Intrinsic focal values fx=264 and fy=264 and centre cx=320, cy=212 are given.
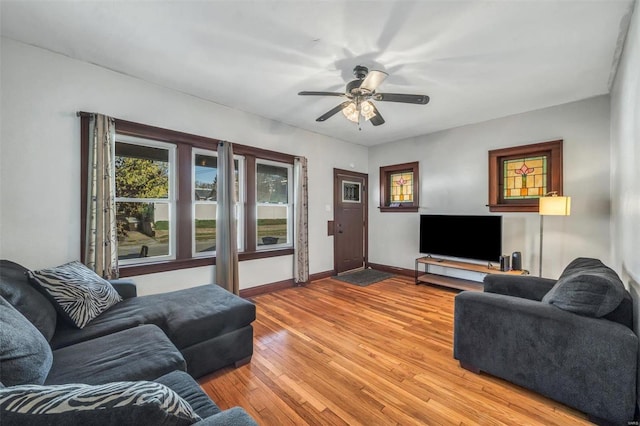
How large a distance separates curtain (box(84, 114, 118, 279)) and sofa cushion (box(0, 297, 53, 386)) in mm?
1414

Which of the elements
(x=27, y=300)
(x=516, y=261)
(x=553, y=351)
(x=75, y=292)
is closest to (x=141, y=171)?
(x=75, y=292)

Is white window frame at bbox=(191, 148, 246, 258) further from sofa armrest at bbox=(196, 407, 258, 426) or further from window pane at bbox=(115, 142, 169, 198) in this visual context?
sofa armrest at bbox=(196, 407, 258, 426)

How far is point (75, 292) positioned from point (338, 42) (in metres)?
2.85

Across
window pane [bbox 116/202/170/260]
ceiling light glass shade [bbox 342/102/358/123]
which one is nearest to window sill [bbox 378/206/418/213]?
ceiling light glass shade [bbox 342/102/358/123]

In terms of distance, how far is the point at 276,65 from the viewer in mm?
2643

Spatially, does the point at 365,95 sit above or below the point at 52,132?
above

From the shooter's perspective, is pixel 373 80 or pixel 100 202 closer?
pixel 373 80

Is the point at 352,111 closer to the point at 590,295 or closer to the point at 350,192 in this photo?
the point at 590,295

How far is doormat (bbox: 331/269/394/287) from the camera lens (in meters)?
4.82

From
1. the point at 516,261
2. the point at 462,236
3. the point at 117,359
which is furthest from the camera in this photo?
the point at 462,236

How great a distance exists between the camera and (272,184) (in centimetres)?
449

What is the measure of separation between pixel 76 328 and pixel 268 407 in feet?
4.77

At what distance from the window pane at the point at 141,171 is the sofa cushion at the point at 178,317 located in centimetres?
138

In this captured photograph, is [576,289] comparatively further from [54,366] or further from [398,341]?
[54,366]
